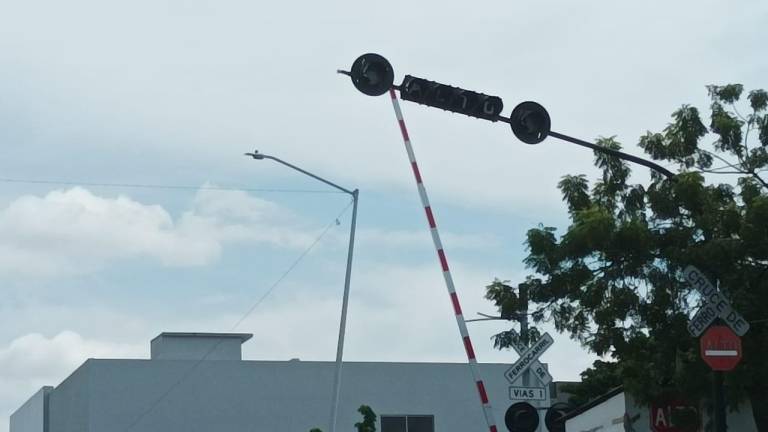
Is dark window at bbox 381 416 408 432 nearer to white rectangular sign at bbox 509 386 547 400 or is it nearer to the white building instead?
the white building

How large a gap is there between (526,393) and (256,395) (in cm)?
2804

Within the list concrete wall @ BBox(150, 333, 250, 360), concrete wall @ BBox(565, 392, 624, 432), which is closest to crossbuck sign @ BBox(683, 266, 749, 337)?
concrete wall @ BBox(565, 392, 624, 432)

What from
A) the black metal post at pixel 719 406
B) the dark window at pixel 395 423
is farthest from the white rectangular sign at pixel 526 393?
the dark window at pixel 395 423

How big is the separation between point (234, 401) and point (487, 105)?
3187 cm

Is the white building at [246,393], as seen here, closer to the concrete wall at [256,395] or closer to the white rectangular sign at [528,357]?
the concrete wall at [256,395]

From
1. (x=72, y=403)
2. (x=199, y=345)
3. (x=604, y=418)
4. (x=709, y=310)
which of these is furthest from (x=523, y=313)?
(x=72, y=403)

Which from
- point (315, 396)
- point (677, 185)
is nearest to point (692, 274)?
point (677, 185)

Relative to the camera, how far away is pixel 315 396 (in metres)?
46.4

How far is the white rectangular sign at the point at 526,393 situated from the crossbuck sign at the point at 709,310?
3.74 m

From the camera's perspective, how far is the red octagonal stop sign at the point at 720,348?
14.8m

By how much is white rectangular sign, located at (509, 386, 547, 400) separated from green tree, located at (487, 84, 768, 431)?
825mm

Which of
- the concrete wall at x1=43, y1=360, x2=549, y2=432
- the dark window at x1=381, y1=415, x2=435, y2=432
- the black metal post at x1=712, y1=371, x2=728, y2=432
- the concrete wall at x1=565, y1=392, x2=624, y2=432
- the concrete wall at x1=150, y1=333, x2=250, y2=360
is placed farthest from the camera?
the concrete wall at x1=150, y1=333, x2=250, y2=360

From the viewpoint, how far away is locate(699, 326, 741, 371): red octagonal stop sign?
583 inches

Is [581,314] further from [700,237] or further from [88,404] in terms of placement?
[88,404]
